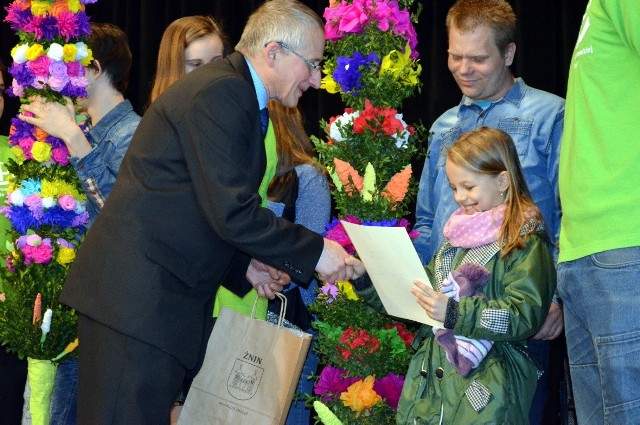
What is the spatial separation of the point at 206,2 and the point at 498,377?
314 centimetres

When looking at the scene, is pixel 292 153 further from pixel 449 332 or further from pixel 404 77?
pixel 449 332

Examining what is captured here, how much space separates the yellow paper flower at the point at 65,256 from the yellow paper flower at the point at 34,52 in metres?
0.68

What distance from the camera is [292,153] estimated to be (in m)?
3.55

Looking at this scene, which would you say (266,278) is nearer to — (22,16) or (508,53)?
(508,53)

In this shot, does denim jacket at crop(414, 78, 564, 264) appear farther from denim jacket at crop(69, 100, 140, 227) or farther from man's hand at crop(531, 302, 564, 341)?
denim jacket at crop(69, 100, 140, 227)

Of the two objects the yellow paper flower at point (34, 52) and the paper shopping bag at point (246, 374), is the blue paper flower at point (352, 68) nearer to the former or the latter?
the paper shopping bag at point (246, 374)

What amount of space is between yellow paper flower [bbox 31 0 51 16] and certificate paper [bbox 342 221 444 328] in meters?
1.46

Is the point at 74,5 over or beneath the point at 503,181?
over

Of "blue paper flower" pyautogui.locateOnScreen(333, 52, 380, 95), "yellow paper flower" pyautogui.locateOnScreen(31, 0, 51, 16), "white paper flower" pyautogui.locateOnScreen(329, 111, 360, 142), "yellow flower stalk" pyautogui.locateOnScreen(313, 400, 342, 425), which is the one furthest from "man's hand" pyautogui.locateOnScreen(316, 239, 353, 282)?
"yellow paper flower" pyautogui.locateOnScreen(31, 0, 51, 16)

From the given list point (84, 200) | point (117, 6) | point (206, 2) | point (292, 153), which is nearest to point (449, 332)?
point (292, 153)

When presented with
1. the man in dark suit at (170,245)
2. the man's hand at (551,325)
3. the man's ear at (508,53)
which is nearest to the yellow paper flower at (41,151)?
the man in dark suit at (170,245)

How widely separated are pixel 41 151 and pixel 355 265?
1.25m

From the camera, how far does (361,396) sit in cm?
302

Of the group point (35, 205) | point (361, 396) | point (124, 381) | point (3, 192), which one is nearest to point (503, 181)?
point (361, 396)
